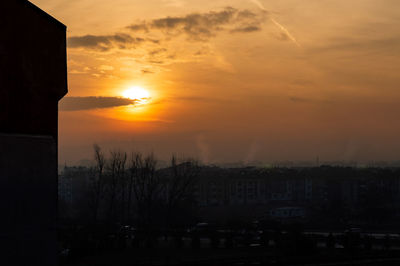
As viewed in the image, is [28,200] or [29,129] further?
[29,129]

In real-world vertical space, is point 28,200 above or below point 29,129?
below

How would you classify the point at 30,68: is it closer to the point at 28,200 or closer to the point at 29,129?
the point at 29,129

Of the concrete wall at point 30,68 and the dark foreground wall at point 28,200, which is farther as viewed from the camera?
the concrete wall at point 30,68

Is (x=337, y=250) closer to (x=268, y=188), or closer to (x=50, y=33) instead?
(x=50, y=33)

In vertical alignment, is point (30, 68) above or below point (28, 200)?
above

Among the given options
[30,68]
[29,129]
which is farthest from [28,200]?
[30,68]

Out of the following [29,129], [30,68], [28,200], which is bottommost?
[28,200]

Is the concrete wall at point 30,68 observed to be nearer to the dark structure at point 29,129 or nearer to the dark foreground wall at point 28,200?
the dark structure at point 29,129

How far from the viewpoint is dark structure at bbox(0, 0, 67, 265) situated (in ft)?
33.8

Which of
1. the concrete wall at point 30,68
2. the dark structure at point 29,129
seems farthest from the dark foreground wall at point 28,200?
the concrete wall at point 30,68

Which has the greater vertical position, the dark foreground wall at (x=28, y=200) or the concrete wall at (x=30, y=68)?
the concrete wall at (x=30, y=68)

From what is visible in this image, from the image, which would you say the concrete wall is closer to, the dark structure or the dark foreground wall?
the dark structure

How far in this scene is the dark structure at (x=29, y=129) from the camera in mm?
10305

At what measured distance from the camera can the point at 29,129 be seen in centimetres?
1075
